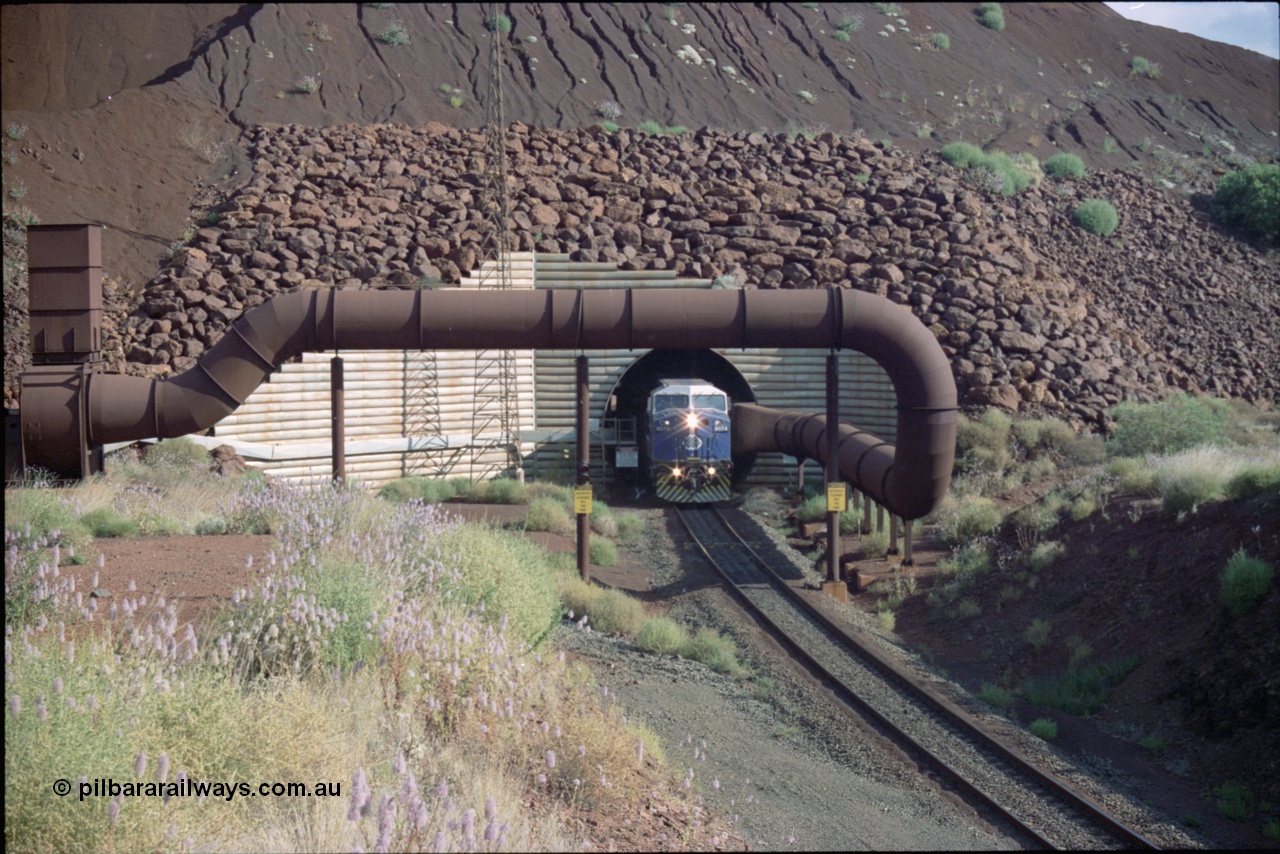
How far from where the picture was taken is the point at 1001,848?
8.73m

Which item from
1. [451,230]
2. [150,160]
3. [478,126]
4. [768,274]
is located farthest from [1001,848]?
[478,126]


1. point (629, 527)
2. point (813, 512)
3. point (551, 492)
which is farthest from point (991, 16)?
point (629, 527)

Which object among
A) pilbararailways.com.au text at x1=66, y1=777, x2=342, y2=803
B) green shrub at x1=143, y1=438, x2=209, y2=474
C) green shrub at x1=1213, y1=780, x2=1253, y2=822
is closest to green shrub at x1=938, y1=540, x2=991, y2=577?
green shrub at x1=1213, y1=780, x2=1253, y2=822

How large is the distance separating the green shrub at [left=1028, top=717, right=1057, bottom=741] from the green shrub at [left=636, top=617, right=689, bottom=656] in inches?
180

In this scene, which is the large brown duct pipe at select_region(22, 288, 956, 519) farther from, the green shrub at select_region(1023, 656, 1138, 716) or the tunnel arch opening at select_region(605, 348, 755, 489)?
the tunnel arch opening at select_region(605, 348, 755, 489)

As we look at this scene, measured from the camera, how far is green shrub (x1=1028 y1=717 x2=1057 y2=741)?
40.0ft

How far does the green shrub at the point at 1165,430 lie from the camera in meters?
25.4

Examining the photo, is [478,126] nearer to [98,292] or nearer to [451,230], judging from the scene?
[451,230]

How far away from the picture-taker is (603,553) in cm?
2152

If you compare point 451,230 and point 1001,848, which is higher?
point 451,230

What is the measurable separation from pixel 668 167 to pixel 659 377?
40.2 feet

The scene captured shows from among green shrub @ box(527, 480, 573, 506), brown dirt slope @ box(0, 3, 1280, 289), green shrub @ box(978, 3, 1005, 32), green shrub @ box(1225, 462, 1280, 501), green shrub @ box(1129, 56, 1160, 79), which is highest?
green shrub @ box(978, 3, 1005, 32)

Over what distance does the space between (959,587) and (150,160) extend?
33743mm

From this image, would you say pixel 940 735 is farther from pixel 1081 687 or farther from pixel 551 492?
pixel 551 492
